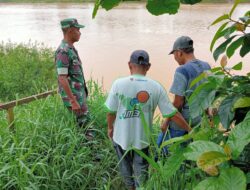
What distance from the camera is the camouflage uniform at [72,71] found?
2789 mm

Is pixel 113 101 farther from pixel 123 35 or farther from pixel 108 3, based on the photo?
pixel 123 35

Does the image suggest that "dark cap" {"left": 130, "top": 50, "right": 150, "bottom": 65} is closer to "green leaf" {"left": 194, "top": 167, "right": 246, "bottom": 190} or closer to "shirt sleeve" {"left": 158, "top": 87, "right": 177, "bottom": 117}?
"shirt sleeve" {"left": 158, "top": 87, "right": 177, "bottom": 117}

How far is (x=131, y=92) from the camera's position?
7.05ft

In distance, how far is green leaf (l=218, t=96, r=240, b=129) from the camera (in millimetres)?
805

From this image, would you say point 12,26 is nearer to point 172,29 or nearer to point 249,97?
point 172,29

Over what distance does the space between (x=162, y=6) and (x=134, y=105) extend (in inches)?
57.6

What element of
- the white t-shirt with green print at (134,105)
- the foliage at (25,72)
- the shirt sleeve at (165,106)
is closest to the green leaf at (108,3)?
the white t-shirt with green print at (134,105)

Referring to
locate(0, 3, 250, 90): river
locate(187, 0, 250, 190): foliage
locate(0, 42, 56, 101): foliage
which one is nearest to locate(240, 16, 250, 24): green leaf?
locate(187, 0, 250, 190): foliage

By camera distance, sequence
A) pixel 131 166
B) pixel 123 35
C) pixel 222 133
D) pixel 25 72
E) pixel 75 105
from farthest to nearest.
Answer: pixel 123 35, pixel 25 72, pixel 75 105, pixel 131 166, pixel 222 133

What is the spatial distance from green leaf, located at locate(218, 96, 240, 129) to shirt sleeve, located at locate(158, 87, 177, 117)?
4.60 ft

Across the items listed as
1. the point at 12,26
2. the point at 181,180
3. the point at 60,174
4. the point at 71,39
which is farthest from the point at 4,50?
the point at 12,26

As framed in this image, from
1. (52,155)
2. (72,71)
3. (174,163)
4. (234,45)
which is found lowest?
(52,155)

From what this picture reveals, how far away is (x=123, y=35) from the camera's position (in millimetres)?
13664

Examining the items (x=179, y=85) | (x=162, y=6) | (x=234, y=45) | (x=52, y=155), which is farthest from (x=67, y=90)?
(x=162, y=6)
